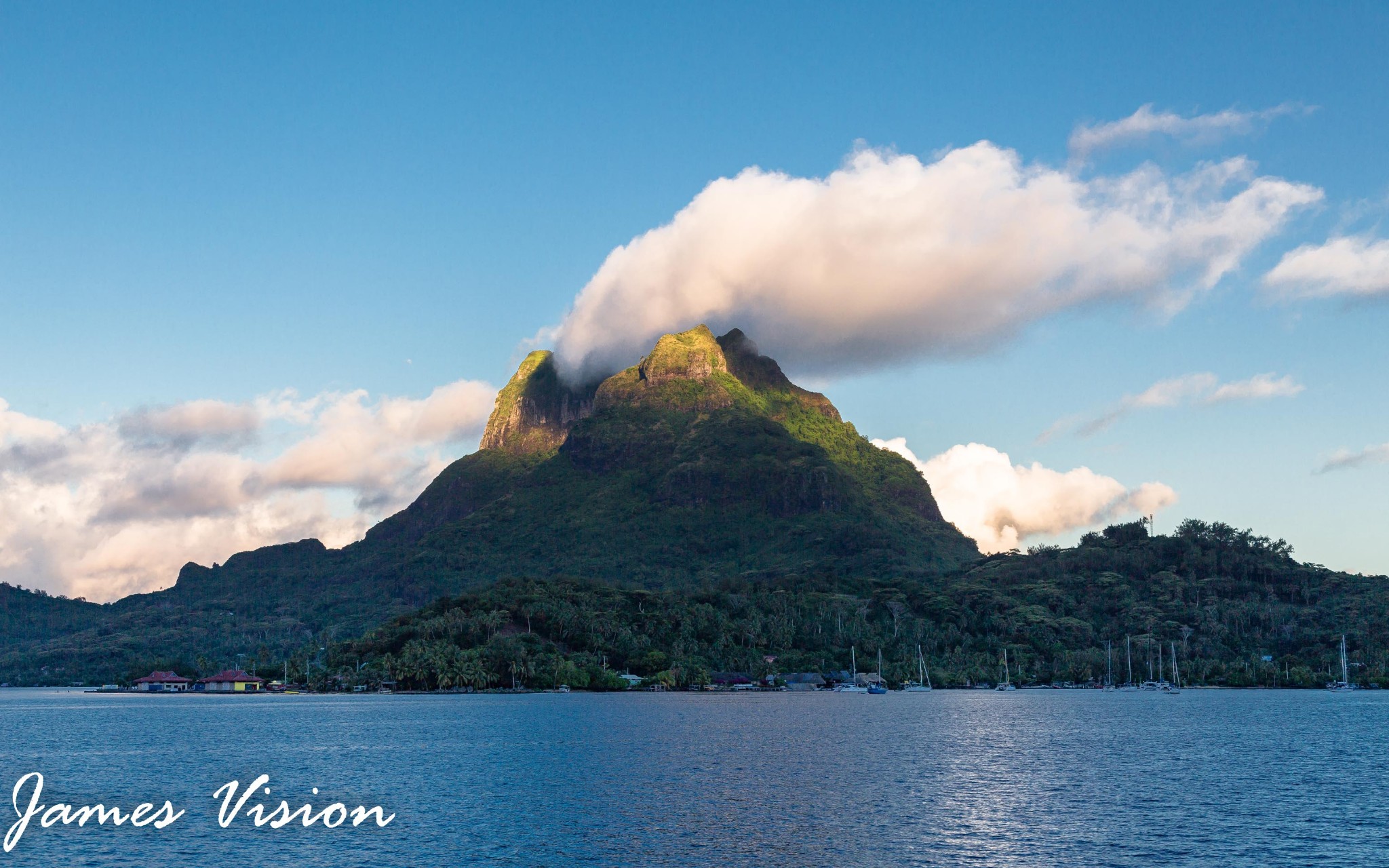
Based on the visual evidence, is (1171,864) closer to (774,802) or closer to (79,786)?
(774,802)

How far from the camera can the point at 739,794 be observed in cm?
10069

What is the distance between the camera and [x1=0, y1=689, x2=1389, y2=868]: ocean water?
73812 millimetres

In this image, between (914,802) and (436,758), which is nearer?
(914,802)

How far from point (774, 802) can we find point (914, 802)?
12.0 metres

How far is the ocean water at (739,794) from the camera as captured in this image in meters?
73.8

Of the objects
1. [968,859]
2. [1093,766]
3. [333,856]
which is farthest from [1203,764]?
[333,856]

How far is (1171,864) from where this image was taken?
69.2 metres
